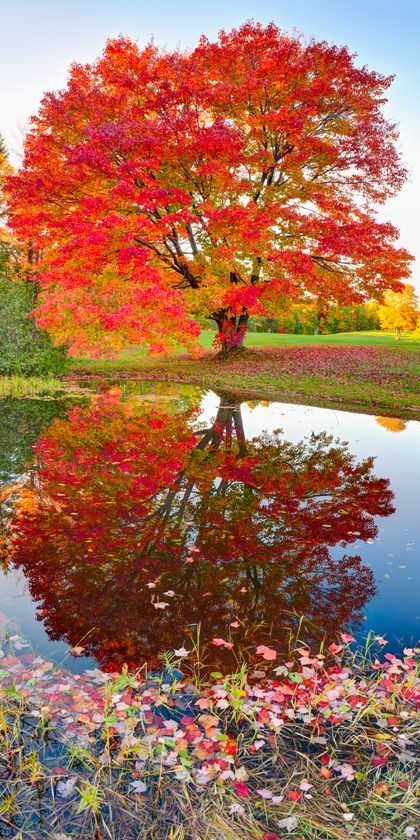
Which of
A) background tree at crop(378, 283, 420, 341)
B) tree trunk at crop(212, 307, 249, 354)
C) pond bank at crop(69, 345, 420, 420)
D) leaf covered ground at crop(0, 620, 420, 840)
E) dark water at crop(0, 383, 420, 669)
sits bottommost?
leaf covered ground at crop(0, 620, 420, 840)

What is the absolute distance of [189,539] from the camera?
6.03 meters

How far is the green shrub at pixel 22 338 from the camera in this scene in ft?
52.8

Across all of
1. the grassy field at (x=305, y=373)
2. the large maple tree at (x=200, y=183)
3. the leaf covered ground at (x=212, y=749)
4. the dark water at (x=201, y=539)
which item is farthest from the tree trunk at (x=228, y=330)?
the leaf covered ground at (x=212, y=749)

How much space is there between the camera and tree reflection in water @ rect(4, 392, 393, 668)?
14.3 feet

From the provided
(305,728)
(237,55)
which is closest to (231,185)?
(237,55)

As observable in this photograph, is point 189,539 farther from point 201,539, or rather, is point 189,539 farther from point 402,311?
point 402,311

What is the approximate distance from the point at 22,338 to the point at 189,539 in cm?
1224

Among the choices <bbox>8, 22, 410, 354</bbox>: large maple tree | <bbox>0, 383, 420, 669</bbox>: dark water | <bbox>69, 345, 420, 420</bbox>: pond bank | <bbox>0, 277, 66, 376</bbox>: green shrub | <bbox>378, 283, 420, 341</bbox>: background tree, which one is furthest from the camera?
<bbox>378, 283, 420, 341</bbox>: background tree

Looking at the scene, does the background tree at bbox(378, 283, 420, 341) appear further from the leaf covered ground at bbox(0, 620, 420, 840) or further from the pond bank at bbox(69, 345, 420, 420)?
the leaf covered ground at bbox(0, 620, 420, 840)

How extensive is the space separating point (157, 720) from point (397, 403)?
44.0ft

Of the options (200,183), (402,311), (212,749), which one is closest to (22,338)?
(200,183)

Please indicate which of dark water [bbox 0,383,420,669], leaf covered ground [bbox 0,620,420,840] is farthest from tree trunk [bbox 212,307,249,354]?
leaf covered ground [bbox 0,620,420,840]

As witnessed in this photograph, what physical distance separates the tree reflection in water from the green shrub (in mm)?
7016

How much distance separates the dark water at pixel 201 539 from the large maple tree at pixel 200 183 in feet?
30.4
